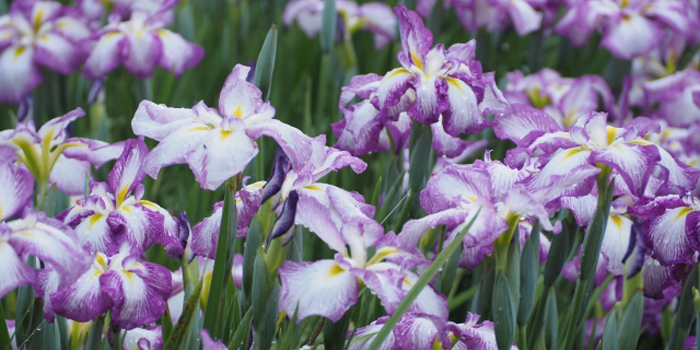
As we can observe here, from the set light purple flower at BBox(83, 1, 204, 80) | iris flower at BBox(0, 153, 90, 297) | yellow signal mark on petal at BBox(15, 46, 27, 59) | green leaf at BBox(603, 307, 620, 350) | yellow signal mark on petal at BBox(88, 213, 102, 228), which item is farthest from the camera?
yellow signal mark on petal at BBox(15, 46, 27, 59)

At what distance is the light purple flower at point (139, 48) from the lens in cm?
165

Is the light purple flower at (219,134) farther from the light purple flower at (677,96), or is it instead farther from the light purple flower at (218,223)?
the light purple flower at (677,96)

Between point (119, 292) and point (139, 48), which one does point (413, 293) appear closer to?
point (119, 292)

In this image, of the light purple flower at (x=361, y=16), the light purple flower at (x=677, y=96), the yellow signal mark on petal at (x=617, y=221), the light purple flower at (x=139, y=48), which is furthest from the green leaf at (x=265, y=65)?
the light purple flower at (x=677, y=96)

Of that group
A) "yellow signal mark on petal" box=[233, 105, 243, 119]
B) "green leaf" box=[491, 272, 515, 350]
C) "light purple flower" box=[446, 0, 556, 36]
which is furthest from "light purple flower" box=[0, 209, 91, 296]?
"light purple flower" box=[446, 0, 556, 36]

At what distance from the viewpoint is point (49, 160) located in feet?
3.77

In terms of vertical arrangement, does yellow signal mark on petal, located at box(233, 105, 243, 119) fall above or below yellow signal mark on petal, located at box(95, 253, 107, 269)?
above

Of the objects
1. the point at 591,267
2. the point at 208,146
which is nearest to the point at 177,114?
the point at 208,146

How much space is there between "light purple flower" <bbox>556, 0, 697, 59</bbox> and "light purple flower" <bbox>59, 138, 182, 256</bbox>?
1.41 m

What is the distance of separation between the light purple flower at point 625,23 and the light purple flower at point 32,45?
120 cm

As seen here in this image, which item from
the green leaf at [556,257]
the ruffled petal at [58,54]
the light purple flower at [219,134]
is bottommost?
the ruffled petal at [58,54]

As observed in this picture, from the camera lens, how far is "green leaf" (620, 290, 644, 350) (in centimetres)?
99

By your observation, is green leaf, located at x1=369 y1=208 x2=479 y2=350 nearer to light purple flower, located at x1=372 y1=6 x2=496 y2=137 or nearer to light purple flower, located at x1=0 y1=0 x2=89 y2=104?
light purple flower, located at x1=372 y1=6 x2=496 y2=137

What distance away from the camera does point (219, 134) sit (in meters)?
0.82
